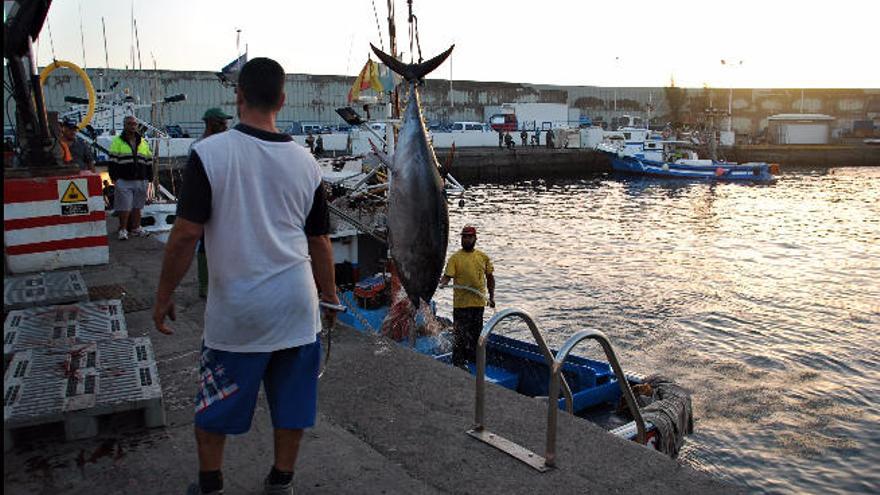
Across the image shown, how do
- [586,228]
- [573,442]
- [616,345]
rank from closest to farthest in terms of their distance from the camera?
[573,442] < [616,345] < [586,228]

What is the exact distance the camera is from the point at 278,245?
9.21 ft

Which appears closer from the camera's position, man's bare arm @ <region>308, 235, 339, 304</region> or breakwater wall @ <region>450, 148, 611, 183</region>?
man's bare arm @ <region>308, 235, 339, 304</region>

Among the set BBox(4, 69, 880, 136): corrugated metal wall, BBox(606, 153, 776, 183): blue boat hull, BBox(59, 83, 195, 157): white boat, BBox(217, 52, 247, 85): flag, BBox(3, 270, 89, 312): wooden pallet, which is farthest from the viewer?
BBox(606, 153, 776, 183): blue boat hull

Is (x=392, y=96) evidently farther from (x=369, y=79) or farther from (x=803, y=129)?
(x=803, y=129)

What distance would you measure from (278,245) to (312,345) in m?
0.47

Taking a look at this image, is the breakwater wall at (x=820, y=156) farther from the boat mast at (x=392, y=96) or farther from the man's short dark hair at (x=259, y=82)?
the man's short dark hair at (x=259, y=82)

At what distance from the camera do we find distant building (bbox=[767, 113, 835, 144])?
63656 millimetres

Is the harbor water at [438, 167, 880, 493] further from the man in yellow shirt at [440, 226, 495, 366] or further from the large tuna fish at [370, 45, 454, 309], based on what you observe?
the large tuna fish at [370, 45, 454, 309]

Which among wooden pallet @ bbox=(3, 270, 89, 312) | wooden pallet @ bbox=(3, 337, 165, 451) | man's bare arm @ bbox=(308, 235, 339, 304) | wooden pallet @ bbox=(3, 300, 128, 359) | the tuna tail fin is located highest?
the tuna tail fin

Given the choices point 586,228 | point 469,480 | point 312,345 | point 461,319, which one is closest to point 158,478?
point 312,345

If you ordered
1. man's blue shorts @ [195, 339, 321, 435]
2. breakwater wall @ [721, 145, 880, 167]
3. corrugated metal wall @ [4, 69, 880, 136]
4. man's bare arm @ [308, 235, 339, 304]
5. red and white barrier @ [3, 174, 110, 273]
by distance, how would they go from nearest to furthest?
man's blue shorts @ [195, 339, 321, 435]
man's bare arm @ [308, 235, 339, 304]
red and white barrier @ [3, 174, 110, 273]
corrugated metal wall @ [4, 69, 880, 136]
breakwater wall @ [721, 145, 880, 167]

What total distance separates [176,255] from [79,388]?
72.3 inches

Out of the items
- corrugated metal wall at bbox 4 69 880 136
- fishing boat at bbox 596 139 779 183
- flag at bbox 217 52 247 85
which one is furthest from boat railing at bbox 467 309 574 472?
fishing boat at bbox 596 139 779 183

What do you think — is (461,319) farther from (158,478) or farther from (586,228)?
(586,228)
